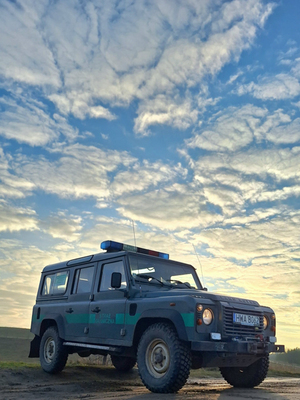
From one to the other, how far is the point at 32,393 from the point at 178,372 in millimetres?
2801

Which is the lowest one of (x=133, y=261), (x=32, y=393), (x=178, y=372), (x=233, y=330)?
(x=32, y=393)

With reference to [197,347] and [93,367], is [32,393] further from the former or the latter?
[93,367]

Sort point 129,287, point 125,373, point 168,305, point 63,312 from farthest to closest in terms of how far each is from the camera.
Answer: point 125,373 < point 63,312 < point 129,287 < point 168,305

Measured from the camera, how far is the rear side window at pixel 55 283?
1004cm

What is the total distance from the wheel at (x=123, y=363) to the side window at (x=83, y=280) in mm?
2436

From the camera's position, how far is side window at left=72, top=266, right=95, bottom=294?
9.06 m

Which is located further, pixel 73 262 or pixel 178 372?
pixel 73 262

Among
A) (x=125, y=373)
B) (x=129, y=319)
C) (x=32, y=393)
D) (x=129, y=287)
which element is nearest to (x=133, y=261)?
(x=129, y=287)

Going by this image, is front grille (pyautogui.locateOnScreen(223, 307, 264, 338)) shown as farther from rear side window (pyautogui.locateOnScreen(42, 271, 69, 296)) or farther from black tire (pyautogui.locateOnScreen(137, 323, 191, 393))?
rear side window (pyautogui.locateOnScreen(42, 271, 69, 296))

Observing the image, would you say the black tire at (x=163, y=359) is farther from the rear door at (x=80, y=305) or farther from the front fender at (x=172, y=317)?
the rear door at (x=80, y=305)

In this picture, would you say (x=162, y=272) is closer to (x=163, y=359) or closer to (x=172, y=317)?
(x=172, y=317)

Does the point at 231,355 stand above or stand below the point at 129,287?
below

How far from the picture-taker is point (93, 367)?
36.2 feet

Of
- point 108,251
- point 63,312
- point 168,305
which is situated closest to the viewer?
point 168,305
